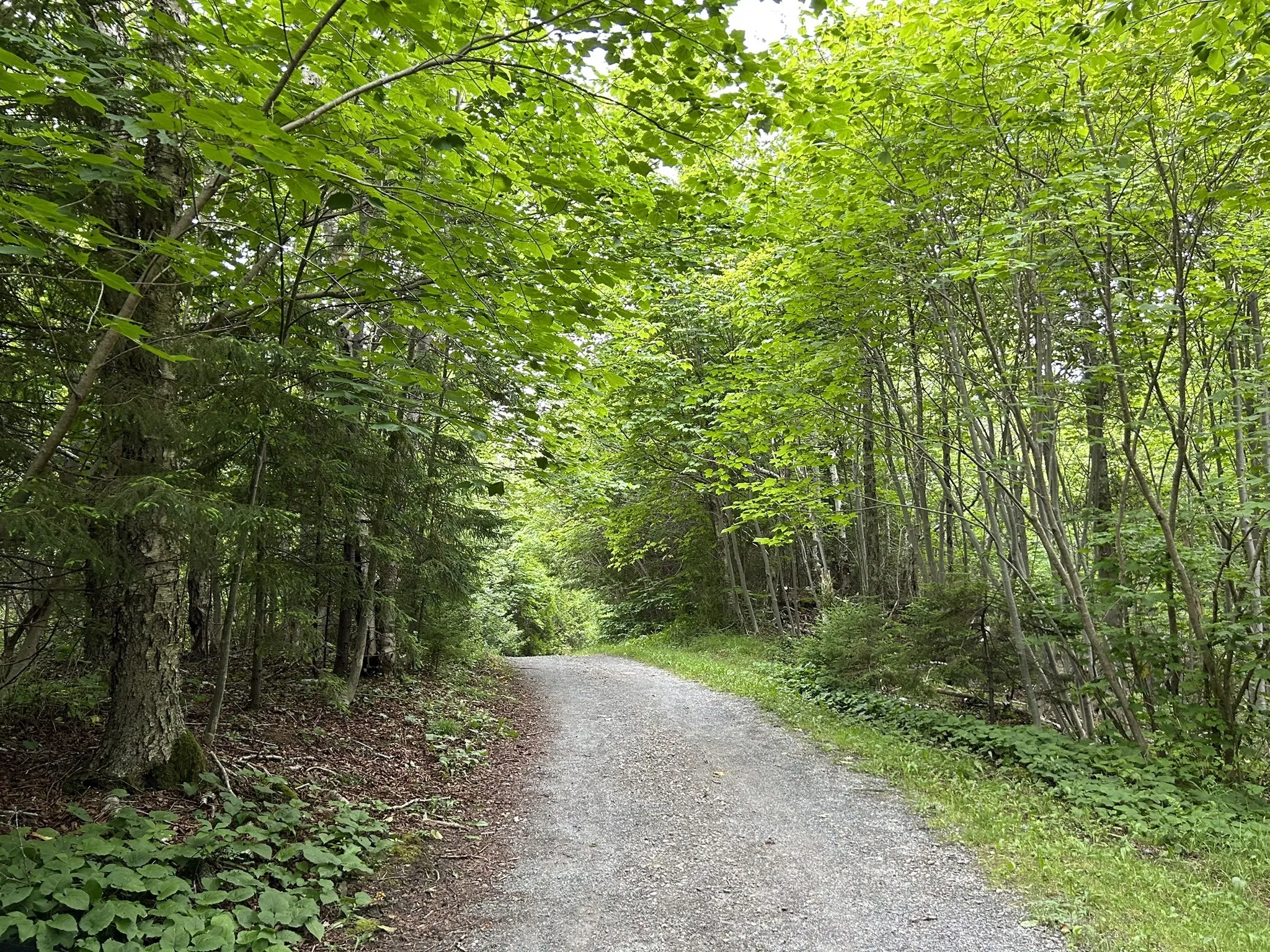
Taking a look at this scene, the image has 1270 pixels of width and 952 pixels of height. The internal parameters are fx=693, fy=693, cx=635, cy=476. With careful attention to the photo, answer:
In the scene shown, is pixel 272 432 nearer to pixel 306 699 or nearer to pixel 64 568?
pixel 64 568

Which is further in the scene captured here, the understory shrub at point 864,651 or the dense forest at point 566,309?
the understory shrub at point 864,651

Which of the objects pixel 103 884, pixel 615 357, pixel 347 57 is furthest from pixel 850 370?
pixel 103 884

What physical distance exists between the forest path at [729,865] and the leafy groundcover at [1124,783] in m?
1.53

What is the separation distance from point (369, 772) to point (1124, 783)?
21.8ft

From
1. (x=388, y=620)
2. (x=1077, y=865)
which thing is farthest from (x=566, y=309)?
(x=388, y=620)

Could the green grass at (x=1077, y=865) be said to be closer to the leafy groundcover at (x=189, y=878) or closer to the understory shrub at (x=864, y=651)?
the understory shrub at (x=864, y=651)

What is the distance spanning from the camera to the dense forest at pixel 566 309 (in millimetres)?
3410

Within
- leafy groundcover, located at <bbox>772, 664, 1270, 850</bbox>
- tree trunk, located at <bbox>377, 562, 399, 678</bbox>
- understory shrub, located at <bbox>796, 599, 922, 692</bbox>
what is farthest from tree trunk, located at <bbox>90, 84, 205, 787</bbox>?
understory shrub, located at <bbox>796, 599, 922, 692</bbox>

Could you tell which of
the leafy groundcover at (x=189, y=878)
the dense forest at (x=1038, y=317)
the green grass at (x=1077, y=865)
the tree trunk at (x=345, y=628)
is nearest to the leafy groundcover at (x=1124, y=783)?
the green grass at (x=1077, y=865)

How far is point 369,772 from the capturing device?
20.2 ft

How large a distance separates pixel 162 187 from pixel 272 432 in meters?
2.22

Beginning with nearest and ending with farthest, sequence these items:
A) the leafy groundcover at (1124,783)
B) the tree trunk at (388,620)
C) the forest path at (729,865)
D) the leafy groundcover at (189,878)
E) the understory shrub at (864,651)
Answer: the leafy groundcover at (189,878) < the forest path at (729,865) < the leafy groundcover at (1124,783) < the tree trunk at (388,620) < the understory shrub at (864,651)

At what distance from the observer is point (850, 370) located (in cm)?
884

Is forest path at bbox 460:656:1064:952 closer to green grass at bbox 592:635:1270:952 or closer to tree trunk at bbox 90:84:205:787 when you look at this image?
green grass at bbox 592:635:1270:952
